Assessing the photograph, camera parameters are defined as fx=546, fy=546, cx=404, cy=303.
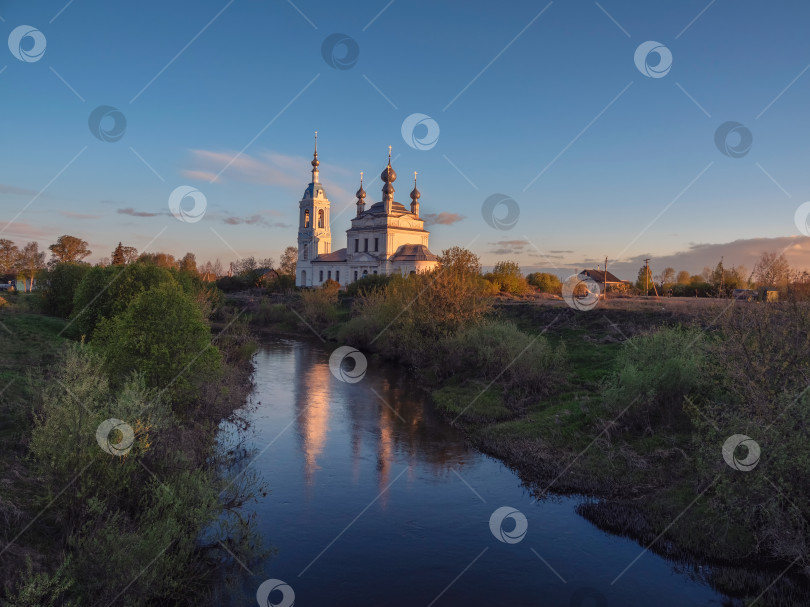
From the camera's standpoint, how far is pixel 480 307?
1395 inches

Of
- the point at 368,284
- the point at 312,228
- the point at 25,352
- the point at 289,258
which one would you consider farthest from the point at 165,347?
the point at 289,258

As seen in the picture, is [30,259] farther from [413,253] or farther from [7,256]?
[413,253]

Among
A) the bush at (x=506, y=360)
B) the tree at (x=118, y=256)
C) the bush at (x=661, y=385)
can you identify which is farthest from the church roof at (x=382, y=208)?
the bush at (x=661, y=385)

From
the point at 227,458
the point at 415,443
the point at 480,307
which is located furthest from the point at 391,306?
the point at 227,458

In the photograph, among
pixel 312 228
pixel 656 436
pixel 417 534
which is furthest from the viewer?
pixel 312 228

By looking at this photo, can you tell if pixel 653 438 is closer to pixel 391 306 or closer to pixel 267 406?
pixel 267 406

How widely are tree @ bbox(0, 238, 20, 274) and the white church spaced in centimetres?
4853

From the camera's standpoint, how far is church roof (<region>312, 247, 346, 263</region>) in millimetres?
107469

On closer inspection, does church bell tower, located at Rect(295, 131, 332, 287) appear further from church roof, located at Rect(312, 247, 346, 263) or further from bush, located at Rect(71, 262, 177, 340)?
bush, located at Rect(71, 262, 177, 340)

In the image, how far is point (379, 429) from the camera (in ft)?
77.6

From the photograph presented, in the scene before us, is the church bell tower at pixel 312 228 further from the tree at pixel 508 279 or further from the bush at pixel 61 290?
the bush at pixel 61 290

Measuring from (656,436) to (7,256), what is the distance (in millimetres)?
99598

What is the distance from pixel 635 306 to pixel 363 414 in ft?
85.1

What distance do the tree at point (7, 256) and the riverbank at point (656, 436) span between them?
83.9m
